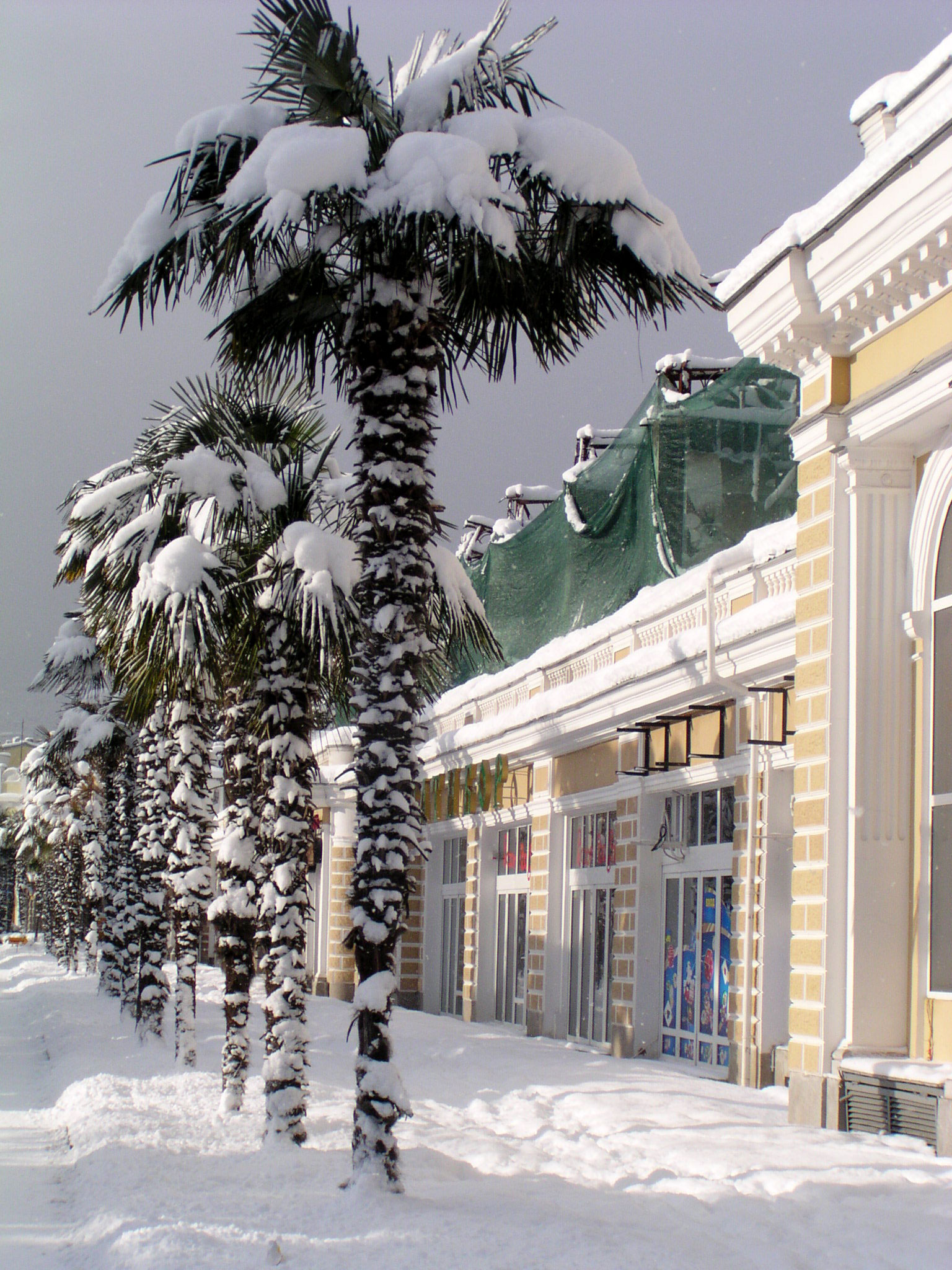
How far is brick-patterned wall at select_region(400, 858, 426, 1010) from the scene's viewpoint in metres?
27.2

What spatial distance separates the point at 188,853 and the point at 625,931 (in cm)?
555

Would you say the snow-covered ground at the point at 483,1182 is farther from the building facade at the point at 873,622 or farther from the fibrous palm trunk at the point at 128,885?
the fibrous palm trunk at the point at 128,885

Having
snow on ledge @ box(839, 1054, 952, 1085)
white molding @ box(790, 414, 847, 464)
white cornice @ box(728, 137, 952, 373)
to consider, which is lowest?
snow on ledge @ box(839, 1054, 952, 1085)

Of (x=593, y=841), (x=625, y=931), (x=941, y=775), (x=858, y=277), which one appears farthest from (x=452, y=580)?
(x=593, y=841)

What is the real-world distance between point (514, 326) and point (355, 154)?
62.8 inches

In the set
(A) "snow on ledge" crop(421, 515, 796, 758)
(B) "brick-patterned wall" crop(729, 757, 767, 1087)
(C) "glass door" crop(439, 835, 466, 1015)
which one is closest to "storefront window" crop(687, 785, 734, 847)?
(B) "brick-patterned wall" crop(729, 757, 767, 1087)

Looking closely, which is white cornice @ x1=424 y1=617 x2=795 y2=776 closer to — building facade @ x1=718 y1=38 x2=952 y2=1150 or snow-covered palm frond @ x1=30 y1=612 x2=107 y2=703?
building facade @ x1=718 y1=38 x2=952 y2=1150

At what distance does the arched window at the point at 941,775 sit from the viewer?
8438 millimetres

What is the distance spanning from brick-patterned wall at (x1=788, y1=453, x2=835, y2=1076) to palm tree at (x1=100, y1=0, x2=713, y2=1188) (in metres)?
2.09

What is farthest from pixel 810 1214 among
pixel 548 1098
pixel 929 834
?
pixel 548 1098

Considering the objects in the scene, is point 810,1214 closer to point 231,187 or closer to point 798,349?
point 798,349

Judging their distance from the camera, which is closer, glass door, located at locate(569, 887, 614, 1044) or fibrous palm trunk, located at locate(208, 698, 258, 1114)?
fibrous palm trunk, located at locate(208, 698, 258, 1114)

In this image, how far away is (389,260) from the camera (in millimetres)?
8156

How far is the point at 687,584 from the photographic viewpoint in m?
14.9
